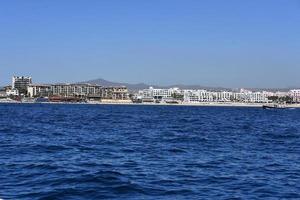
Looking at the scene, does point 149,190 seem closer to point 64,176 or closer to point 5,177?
point 64,176

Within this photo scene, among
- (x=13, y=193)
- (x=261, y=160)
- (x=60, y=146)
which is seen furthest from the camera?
(x=60, y=146)

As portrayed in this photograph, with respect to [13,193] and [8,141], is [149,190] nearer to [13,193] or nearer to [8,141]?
[13,193]

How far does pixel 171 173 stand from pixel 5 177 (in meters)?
5.97

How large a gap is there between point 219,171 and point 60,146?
37.0 feet

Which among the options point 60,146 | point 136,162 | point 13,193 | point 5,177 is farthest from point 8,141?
point 13,193

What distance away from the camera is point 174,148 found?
106ft

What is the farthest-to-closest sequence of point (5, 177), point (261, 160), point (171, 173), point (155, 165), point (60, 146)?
point (60, 146) → point (261, 160) → point (155, 165) → point (171, 173) → point (5, 177)

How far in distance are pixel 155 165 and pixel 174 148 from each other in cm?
818

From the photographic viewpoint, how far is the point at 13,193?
17.5m

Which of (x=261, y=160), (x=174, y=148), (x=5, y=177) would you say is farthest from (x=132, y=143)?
(x=5, y=177)

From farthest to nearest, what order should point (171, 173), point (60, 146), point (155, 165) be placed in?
1. point (60, 146)
2. point (155, 165)
3. point (171, 173)

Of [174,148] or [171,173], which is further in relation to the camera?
[174,148]

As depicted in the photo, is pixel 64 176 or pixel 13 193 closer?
pixel 13 193

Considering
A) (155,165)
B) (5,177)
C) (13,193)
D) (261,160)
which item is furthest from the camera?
(261,160)
